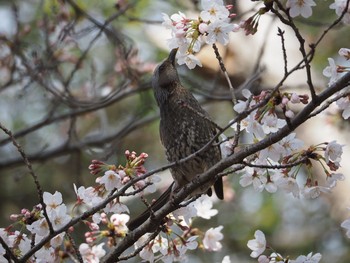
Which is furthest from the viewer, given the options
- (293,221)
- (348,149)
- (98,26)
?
(293,221)

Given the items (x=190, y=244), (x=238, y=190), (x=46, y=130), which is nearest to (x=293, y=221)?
(x=238, y=190)

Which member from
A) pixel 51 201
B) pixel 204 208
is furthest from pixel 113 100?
pixel 51 201

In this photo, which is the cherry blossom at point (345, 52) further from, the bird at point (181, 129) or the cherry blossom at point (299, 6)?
the bird at point (181, 129)

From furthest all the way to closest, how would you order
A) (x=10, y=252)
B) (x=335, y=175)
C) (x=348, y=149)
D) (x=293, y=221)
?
(x=293, y=221) → (x=348, y=149) → (x=335, y=175) → (x=10, y=252)

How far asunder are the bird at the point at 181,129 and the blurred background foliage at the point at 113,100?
94 cm

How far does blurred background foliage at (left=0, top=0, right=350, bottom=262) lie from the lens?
506cm

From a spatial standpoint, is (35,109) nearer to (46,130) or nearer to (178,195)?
(46,130)

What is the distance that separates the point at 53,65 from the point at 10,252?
2900 mm

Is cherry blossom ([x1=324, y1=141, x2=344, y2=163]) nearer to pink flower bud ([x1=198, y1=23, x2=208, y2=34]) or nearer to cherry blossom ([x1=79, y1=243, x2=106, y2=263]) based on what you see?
pink flower bud ([x1=198, y1=23, x2=208, y2=34])

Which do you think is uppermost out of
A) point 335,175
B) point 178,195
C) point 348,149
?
point 348,149

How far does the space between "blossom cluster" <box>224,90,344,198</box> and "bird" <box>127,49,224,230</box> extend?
866 mm

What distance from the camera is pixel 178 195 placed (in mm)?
2623

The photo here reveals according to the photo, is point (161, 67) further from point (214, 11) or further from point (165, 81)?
point (214, 11)

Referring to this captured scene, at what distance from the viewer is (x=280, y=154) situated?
2488 mm
